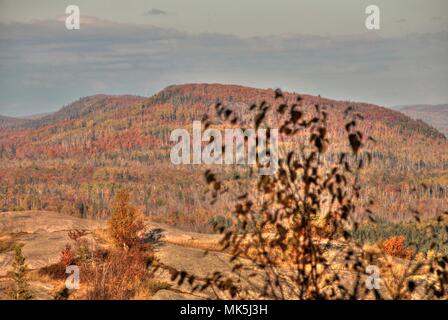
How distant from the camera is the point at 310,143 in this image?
25.7ft

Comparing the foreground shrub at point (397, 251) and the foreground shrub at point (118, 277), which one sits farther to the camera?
the foreground shrub at point (397, 251)

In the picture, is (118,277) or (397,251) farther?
(397,251)

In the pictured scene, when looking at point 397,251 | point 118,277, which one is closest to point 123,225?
point 118,277

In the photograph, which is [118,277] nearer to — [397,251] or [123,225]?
[123,225]

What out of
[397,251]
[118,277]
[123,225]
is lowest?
[397,251]

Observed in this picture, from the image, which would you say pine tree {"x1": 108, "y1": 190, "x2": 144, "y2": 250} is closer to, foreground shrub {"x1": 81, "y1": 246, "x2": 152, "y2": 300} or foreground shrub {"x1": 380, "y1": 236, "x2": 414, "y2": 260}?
foreground shrub {"x1": 81, "y1": 246, "x2": 152, "y2": 300}

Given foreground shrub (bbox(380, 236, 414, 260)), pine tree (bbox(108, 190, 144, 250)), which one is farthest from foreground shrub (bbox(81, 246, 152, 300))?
foreground shrub (bbox(380, 236, 414, 260))

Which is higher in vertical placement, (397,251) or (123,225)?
(123,225)

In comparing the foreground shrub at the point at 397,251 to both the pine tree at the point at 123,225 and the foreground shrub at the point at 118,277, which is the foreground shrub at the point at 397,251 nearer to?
the pine tree at the point at 123,225

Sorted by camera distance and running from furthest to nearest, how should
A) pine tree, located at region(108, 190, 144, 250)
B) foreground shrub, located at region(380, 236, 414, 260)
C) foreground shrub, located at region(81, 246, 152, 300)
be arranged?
foreground shrub, located at region(380, 236, 414, 260) < pine tree, located at region(108, 190, 144, 250) < foreground shrub, located at region(81, 246, 152, 300)

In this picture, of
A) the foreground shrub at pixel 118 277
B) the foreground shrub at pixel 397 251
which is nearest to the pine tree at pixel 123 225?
the foreground shrub at pixel 118 277

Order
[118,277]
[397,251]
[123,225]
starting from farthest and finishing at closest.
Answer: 1. [397,251]
2. [123,225]
3. [118,277]
